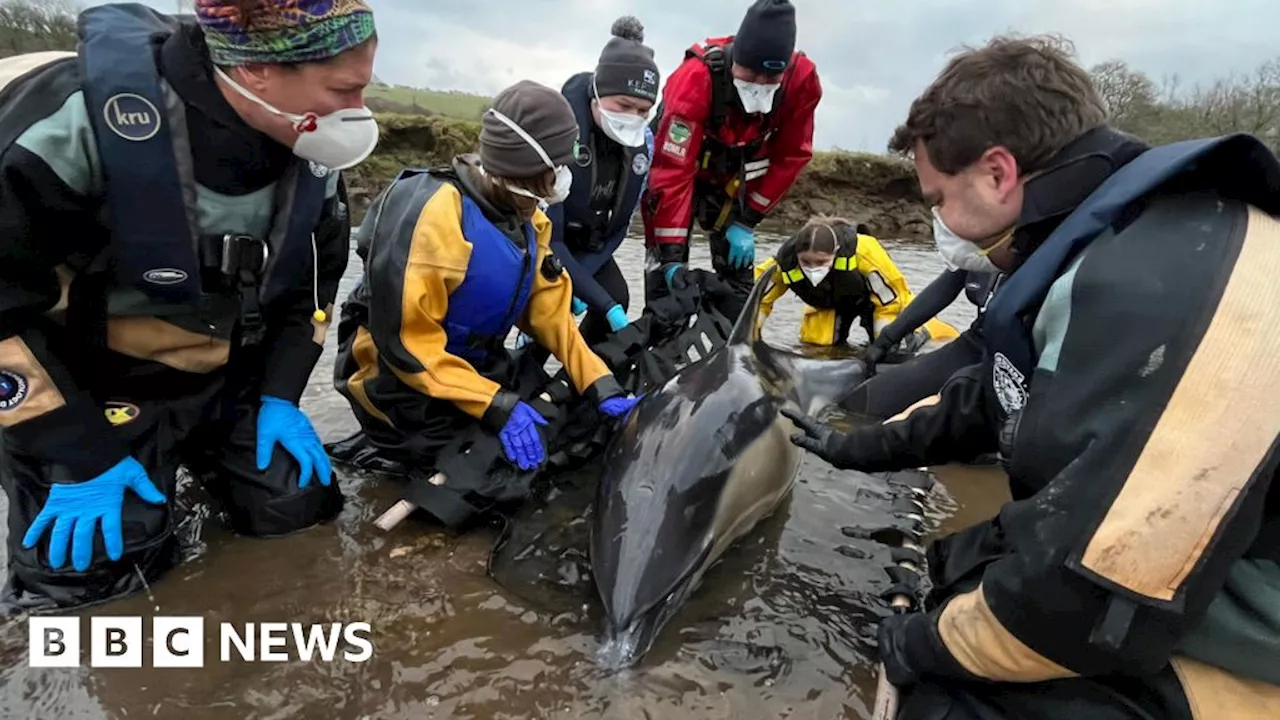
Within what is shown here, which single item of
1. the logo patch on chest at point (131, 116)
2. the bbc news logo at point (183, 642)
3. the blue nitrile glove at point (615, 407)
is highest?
the logo patch on chest at point (131, 116)

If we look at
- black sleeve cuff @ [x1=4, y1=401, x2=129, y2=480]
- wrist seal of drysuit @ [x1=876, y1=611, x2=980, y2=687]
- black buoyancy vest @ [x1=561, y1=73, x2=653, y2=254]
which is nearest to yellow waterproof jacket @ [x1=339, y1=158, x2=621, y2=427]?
black sleeve cuff @ [x1=4, y1=401, x2=129, y2=480]

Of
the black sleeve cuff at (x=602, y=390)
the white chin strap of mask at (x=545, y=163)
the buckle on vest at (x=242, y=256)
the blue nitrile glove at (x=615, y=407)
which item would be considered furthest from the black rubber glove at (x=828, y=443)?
the buckle on vest at (x=242, y=256)

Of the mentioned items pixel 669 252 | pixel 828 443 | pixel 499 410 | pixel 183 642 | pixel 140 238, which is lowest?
pixel 183 642

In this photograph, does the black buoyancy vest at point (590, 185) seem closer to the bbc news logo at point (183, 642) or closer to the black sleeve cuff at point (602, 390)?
the black sleeve cuff at point (602, 390)

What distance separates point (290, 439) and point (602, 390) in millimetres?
1675

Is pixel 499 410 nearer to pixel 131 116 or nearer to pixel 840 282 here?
pixel 131 116

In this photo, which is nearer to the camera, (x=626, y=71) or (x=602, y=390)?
(x=602, y=390)

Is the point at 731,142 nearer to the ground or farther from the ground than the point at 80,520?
farther from the ground

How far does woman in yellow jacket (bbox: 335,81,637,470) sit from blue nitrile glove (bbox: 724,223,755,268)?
308 centimetres

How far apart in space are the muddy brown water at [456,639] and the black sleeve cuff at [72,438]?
59 cm

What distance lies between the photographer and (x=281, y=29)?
301 cm

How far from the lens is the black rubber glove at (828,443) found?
3.47 metres

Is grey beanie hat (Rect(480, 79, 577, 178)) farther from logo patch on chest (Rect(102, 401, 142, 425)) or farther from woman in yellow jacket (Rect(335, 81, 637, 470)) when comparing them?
logo patch on chest (Rect(102, 401, 142, 425))

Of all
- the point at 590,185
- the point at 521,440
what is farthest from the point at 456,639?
the point at 590,185
